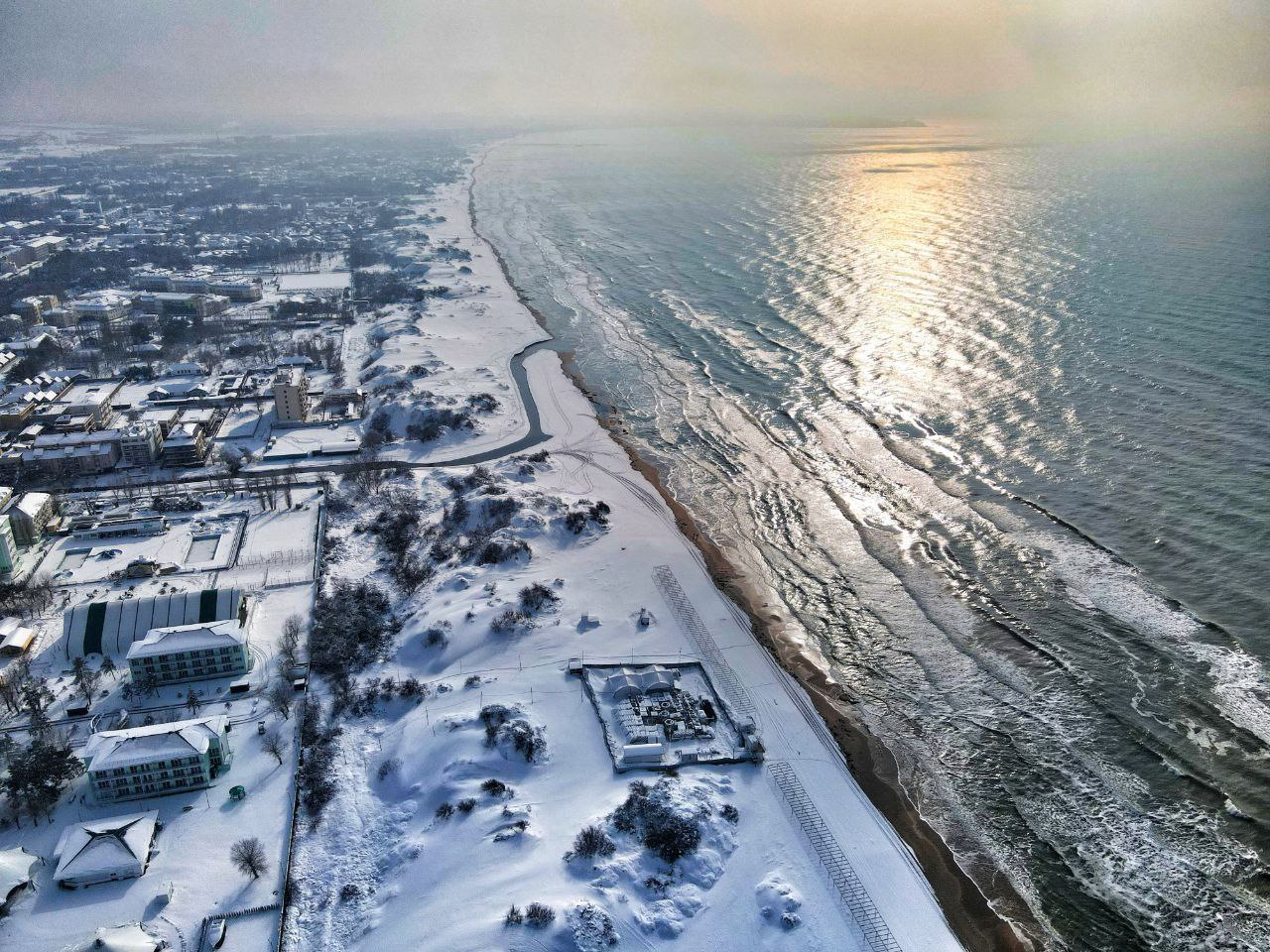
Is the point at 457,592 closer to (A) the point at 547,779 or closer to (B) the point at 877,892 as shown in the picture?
(A) the point at 547,779

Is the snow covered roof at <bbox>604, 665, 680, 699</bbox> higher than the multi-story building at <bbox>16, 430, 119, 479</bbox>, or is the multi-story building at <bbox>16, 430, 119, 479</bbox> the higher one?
the multi-story building at <bbox>16, 430, 119, 479</bbox>

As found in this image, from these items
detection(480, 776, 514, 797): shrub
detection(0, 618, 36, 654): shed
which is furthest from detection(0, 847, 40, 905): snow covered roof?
detection(480, 776, 514, 797): shrub

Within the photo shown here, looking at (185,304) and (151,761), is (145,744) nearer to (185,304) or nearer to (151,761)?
(151,761)

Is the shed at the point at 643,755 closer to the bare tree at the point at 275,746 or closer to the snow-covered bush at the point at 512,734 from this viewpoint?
the snow-covered bush at the point at 512,734

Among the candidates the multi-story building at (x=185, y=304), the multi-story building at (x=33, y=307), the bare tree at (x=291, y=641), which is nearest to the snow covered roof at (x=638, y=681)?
the bare tree at (x=291, y=641)

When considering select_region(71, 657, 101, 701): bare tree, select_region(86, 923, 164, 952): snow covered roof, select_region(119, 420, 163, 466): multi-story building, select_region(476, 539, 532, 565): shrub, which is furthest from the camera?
select_region(119, 420, 163, 466): multi-story building

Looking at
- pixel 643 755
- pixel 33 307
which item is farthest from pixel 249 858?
pixel 33 307

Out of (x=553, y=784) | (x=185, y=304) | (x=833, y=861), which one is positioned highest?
(x=185, y=304)

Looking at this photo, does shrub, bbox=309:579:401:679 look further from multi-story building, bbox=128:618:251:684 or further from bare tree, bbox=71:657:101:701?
bare tree, bbox=71:657:101:701

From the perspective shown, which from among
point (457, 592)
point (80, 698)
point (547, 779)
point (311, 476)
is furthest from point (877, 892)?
point (311, 476)
